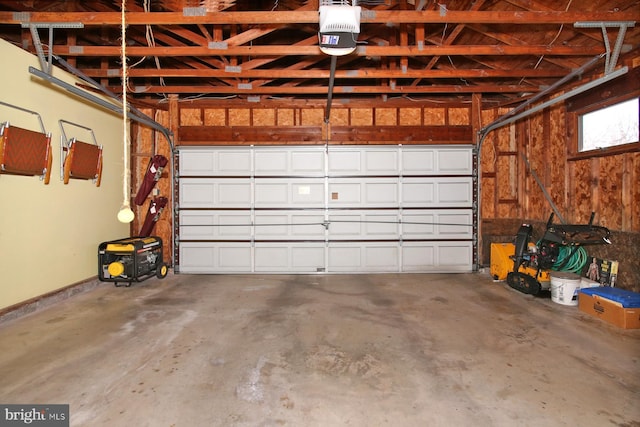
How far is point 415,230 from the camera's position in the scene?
253 inches

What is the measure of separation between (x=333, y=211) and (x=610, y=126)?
459 cm

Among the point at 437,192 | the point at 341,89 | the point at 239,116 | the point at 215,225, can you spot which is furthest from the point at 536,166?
the point at 215,225

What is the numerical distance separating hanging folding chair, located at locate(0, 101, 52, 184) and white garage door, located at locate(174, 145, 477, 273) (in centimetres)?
240

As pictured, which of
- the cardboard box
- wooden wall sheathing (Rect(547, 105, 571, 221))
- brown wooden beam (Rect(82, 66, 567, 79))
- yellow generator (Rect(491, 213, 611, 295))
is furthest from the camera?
wooden wall sheathing (Rect(547, 105, 571, 221))

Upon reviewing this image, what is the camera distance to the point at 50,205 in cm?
442

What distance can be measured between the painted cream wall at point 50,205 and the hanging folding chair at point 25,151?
0.14 meters

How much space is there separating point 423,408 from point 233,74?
487cm

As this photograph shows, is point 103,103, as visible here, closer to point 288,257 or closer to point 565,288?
point 288,257

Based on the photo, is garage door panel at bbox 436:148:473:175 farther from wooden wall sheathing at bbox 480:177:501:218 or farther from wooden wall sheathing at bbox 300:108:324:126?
wooden wall sheathing at bbox 300:108:324:126

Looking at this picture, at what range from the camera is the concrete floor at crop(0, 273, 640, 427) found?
2123 mm

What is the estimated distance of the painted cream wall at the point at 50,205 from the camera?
12.4 ft

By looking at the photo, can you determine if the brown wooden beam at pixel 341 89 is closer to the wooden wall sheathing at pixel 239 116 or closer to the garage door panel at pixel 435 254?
the wooden wall sheathing at pixel 239 116

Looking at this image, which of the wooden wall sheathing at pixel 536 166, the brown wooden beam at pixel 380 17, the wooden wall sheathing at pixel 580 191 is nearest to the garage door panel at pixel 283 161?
the brown wooden beam at pixel 380 17

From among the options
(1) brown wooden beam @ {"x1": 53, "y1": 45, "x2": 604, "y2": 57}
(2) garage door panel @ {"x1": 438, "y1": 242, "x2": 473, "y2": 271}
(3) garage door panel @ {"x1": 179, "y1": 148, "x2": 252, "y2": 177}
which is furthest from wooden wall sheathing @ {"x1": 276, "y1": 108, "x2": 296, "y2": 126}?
(2) garage door panel @ {"x1": 438, "y1": 242, "x2": 473, "y2": 271}
